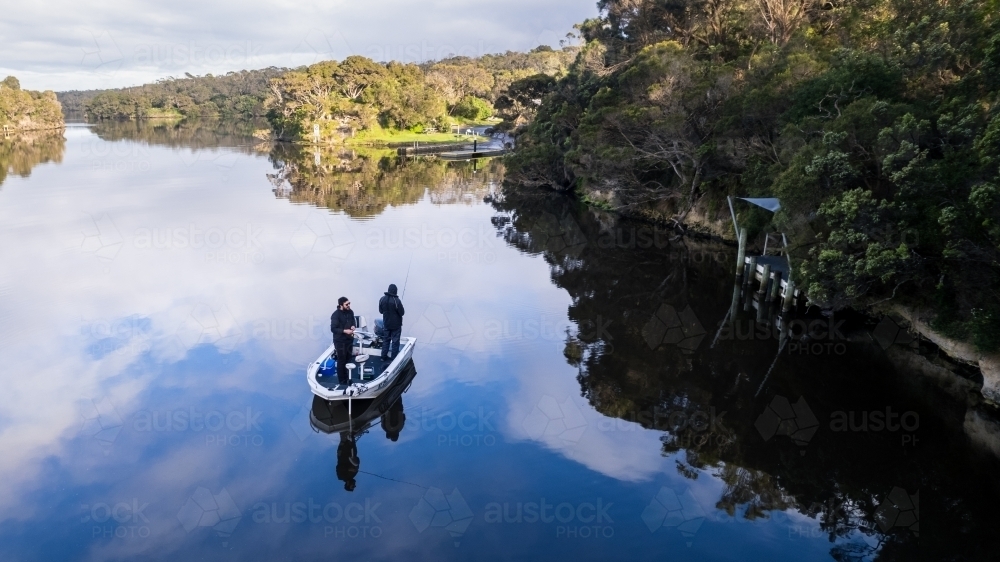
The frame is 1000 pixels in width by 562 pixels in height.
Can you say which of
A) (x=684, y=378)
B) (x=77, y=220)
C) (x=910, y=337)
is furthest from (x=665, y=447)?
(x=77, y=220)

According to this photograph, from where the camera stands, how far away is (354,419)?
13.1m

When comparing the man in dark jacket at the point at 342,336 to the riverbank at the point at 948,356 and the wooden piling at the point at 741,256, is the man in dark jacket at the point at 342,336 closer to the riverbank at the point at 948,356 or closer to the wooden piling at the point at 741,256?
the riverbank at the point at 948,356

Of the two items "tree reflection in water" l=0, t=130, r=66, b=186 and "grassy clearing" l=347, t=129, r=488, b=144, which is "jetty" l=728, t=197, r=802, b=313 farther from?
"grassy clearing" l=347, t=129, r=488, b=144

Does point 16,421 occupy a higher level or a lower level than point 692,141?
lower

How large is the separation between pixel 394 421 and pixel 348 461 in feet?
5.69

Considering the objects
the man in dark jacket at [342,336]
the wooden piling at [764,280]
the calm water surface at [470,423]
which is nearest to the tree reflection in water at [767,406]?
the calm water surface at [470,423]

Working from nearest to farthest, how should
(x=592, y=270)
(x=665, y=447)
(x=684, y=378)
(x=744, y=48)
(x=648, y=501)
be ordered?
(x=648, y=501) → (x=665, y=447) → (x=684, y=378) → (x=592, y=270) → (x=744, y=48)

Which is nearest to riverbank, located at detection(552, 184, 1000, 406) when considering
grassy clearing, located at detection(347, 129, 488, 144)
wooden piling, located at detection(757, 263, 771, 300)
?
wooden piling, located at detection(757, 263, 771, 300)

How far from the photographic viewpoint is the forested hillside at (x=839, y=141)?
1355 centimetres

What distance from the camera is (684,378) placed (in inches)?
606

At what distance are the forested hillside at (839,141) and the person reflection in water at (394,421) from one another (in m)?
10.8

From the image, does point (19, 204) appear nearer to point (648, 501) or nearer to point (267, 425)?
point (267, 425)

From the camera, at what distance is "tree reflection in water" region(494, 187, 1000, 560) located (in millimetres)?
10461

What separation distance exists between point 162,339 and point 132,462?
6398 mm
